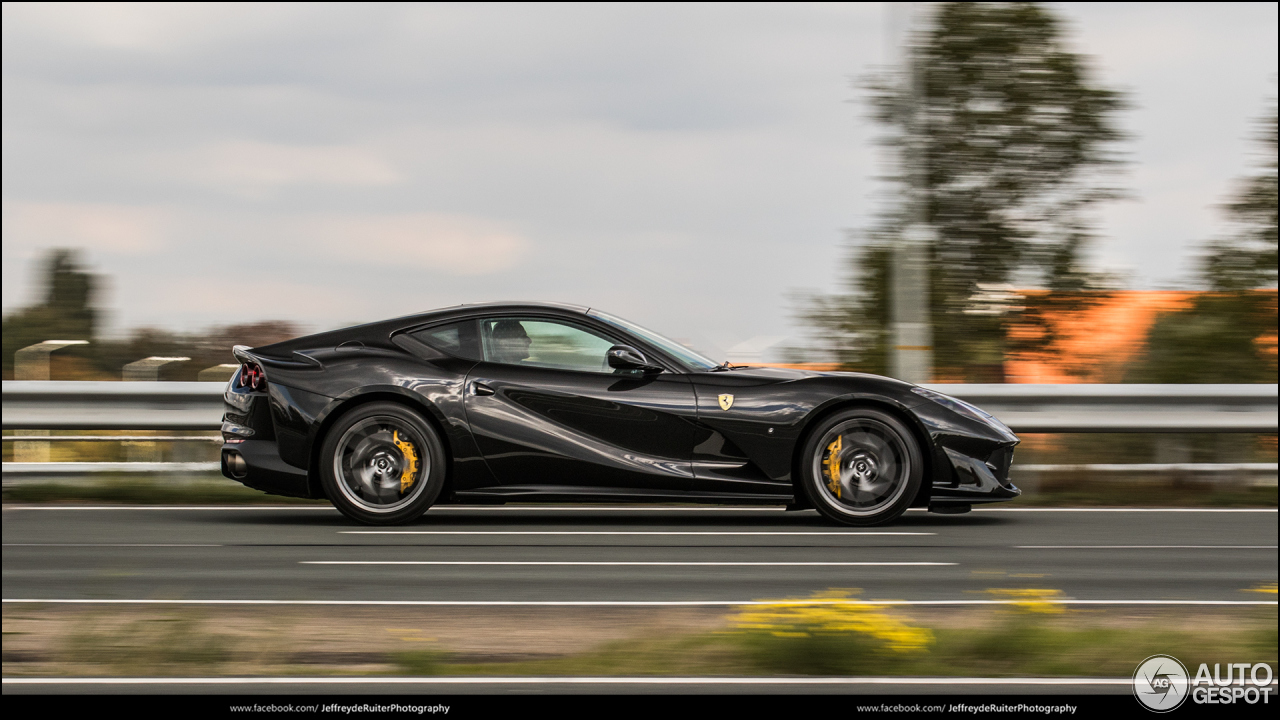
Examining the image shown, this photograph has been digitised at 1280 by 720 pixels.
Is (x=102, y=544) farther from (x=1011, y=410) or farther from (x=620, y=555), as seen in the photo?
(x=1011, y=410)

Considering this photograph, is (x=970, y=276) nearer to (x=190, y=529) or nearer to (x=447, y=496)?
(x=447, y=496)

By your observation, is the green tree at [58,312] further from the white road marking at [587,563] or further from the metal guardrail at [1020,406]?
the white road marking at [587,563]

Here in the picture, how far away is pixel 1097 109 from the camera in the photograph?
12.8 metres

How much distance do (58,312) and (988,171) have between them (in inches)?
379

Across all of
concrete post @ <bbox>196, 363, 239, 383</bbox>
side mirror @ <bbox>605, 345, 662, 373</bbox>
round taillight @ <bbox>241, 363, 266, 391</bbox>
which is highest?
side mirror @ <bbox>605, 345, 662, 373</bbox>

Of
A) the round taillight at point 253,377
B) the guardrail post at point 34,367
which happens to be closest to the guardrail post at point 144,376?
the guardrail post at point 34,367

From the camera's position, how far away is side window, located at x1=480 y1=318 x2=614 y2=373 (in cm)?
768

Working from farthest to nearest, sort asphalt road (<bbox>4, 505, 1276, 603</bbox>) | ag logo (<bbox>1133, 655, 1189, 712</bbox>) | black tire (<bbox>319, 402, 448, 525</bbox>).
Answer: black tire (<bbox>319, 402, 448, 525</bbox>)
asphalt road (<bbox>4, 505, 1276, 603</bbox>)
ag logo (<bbox>1133, 655, 1189, 712</bbox>)

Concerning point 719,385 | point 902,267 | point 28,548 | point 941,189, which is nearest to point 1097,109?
point 941,189

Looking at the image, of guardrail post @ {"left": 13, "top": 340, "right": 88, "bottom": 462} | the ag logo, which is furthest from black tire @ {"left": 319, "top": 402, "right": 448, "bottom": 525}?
the ag logo

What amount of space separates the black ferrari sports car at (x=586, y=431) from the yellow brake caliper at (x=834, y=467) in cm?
1

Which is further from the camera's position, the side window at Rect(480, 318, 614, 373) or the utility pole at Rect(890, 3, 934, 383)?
the utility pole at Rect(890, 3, 934, 383)

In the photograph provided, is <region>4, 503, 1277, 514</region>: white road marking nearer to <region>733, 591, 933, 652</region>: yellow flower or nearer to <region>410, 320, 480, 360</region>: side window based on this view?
<region>410, 320, 480, 360</region>: side window

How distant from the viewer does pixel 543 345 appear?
25.4ft
